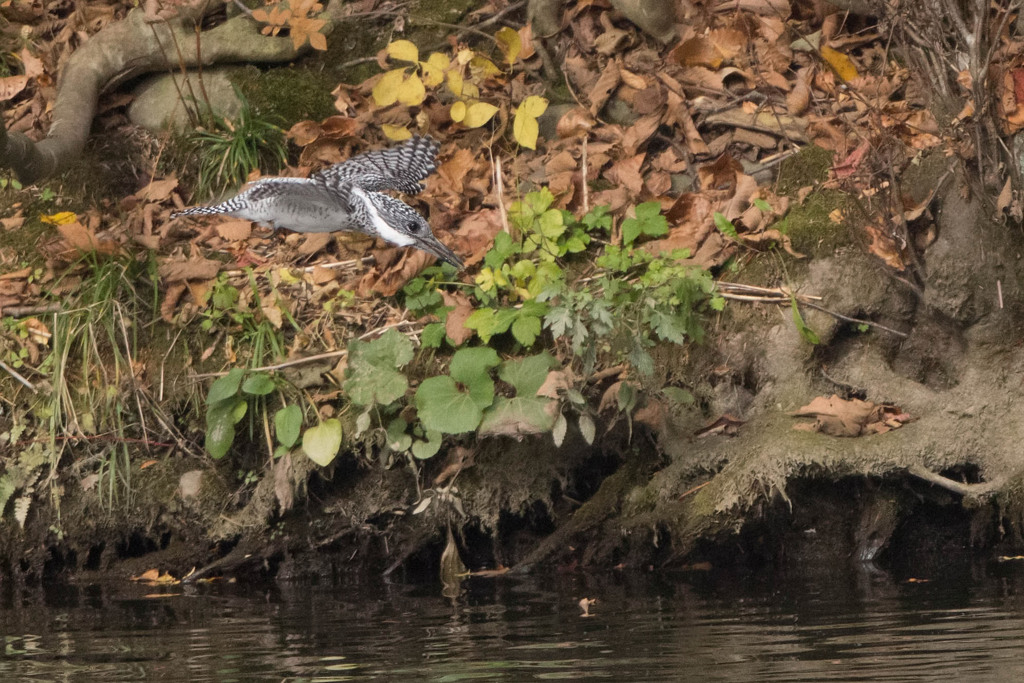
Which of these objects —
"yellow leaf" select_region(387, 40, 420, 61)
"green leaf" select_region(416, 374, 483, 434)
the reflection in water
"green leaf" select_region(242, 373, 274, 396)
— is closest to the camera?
the reflection in water

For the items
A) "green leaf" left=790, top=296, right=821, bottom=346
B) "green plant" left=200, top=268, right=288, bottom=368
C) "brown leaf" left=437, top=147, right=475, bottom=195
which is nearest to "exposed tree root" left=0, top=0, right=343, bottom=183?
"brown leaf" left=437, top=147, right=475, bottom=195

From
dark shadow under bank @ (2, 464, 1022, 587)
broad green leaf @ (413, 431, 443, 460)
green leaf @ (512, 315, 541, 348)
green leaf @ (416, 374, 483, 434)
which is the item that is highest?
green leaf @ (512, 315, 541, 348)

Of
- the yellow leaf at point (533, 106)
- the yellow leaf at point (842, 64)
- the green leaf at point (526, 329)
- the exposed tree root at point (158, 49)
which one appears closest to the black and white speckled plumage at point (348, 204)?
the green leaf at point (526, 329)

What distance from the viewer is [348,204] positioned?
4488 mm

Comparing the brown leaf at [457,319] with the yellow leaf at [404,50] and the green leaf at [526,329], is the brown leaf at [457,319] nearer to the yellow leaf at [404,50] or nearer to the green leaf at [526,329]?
the green leaf at [526,329]

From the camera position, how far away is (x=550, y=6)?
18.1 ft

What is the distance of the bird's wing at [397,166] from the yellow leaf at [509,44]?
0.83 metres

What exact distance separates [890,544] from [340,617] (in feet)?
7.05

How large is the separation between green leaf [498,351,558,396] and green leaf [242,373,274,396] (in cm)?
101

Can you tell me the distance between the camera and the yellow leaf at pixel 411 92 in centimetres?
532

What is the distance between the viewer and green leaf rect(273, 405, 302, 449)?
445 centimetres

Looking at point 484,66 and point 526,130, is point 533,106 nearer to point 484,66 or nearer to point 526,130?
point 526,130

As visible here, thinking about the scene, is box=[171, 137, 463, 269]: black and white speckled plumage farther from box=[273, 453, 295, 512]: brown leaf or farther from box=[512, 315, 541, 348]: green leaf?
box=[273, 453, 295, 512]: brown leaf

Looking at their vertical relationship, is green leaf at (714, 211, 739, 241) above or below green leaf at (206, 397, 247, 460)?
above
